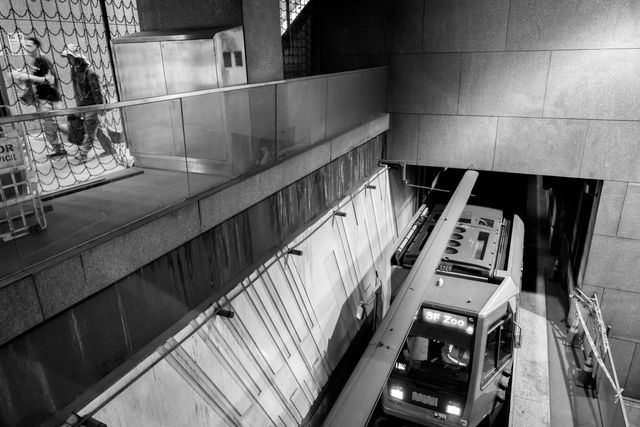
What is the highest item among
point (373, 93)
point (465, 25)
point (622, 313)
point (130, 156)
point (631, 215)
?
point (465, 25)

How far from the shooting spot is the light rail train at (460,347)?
6.88 m

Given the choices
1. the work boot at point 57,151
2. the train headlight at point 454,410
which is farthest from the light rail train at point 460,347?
the work boot at point 57,151

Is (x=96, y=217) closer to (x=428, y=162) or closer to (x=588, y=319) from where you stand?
(x=428, y=162)

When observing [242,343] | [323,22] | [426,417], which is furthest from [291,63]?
[426,417]

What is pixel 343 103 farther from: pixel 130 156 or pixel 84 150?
pixel 84 150

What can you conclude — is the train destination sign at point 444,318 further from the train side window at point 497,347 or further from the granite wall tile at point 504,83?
the granite wall tile at point 504,83

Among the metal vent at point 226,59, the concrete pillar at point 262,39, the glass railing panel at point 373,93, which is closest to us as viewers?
the metal vent at point 226,59

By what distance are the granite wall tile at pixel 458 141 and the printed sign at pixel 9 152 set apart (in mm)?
8505

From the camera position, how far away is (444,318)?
6941mm

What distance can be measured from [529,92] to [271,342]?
7.15m

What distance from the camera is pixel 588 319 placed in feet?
31.9

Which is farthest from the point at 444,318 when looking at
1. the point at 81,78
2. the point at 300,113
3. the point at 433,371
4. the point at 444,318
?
the point at 81,78

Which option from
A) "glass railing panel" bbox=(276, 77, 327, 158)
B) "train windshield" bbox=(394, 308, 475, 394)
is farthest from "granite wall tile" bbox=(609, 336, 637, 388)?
"glass railing panel" bbox=(276, 77, 327, 158)

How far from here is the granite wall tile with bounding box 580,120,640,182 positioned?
858 centimetres
